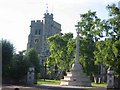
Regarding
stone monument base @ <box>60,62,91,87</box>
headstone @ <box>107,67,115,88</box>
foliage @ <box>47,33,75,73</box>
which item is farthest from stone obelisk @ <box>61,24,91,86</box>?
foliage @ <box>47,33,75,73</box>

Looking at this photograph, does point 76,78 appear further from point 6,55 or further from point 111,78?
point 6,55

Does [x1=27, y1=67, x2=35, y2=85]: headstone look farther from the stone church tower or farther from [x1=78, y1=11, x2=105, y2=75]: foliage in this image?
the stone church tower

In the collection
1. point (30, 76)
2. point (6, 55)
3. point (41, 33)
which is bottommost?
point (30, 76)

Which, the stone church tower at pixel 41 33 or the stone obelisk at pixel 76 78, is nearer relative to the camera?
the stone obelisk at pixel 76 78

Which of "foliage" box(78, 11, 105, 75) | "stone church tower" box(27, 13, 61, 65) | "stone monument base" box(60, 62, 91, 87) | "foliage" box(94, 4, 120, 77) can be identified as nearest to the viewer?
"foliage" box(94, 4, 120, 77)

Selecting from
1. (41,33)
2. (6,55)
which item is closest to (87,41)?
(6,55)

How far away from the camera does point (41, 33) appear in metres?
115

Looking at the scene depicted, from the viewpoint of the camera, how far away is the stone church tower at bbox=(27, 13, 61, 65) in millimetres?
112594

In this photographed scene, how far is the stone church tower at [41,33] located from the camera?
113 metres

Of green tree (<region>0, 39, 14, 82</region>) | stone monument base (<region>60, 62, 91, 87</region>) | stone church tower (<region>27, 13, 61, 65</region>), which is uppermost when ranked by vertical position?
stone church tower (<region>27, 13, 61, 65</region>)

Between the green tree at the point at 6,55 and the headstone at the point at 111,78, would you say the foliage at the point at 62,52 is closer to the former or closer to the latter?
the headstone at the point at 111,78

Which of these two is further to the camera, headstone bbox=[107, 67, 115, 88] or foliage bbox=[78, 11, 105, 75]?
foliage bbox=[78, 11, 105, 75]

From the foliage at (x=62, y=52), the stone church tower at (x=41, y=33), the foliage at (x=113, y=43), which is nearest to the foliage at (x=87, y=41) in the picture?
the foliage at (x=62, y=52)

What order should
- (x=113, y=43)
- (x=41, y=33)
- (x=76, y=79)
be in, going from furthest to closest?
(x=41, y=33) < (x=76, y=79) < (x=113, y=43)
